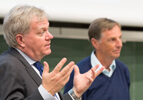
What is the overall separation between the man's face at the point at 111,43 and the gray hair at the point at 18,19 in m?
0.44

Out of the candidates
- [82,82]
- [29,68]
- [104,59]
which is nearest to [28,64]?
[29,68]

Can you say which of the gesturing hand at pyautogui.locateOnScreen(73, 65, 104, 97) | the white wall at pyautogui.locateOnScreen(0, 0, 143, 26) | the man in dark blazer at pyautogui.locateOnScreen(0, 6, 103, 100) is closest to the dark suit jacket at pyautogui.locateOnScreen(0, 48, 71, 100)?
the man in dark blazer at pyautogui.locateOnScreen(0, 6, 103, 100)

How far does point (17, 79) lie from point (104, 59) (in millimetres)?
500

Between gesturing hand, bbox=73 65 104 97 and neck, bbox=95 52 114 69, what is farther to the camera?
neck, bbox=95 52 114 69

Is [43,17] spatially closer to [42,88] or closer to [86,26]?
[42,88]

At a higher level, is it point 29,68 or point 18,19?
point 18,19

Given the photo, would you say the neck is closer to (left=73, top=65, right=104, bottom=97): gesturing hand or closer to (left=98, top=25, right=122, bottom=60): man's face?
(left=98, top=25, right=122, bottom=60): man's face

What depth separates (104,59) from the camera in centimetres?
97

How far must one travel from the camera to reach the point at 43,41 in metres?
0.61

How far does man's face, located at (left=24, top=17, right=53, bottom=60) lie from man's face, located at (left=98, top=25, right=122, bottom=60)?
1.35 ft

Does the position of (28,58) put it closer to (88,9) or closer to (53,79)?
(53,79)

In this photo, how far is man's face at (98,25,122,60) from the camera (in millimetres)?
991

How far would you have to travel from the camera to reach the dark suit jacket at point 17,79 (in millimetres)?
515

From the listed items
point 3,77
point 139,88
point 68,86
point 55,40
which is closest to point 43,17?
point 3,77
